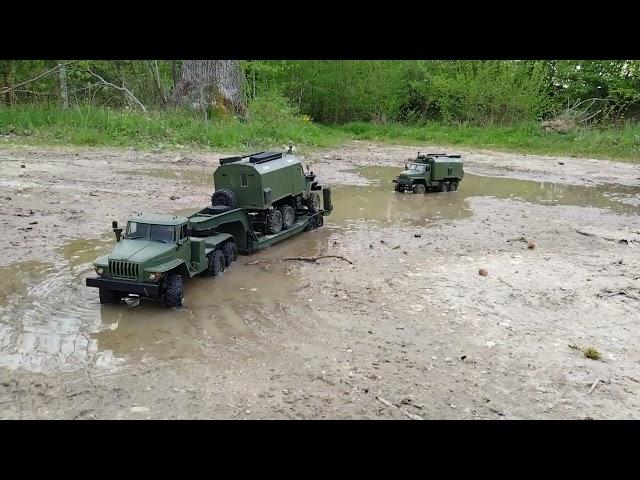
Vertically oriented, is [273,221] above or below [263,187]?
below

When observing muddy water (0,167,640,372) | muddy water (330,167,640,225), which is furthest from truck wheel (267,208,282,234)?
muddy water (330,167,640,225)

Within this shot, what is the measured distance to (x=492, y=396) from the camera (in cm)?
625

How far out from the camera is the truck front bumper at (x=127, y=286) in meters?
8.27

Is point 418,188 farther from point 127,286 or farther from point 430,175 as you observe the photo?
point 127,286

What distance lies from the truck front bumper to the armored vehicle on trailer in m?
2.95

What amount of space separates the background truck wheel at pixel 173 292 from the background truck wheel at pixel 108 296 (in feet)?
2.69

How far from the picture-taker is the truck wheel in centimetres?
1195

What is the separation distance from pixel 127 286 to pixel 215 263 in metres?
2.03

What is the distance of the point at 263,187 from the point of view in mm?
11445

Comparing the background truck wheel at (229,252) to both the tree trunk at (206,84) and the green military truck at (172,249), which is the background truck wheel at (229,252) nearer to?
the green military truck at (172,249)

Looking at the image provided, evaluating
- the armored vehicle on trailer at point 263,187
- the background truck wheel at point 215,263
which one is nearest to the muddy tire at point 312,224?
the armored vehicle on trailer at point 263,187

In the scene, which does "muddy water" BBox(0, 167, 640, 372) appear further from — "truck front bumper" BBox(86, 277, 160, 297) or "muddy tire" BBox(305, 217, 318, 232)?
"truck front bumper" BBox(86, 277, 160, 297)

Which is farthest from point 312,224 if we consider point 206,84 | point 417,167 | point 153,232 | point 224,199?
point 206,84
